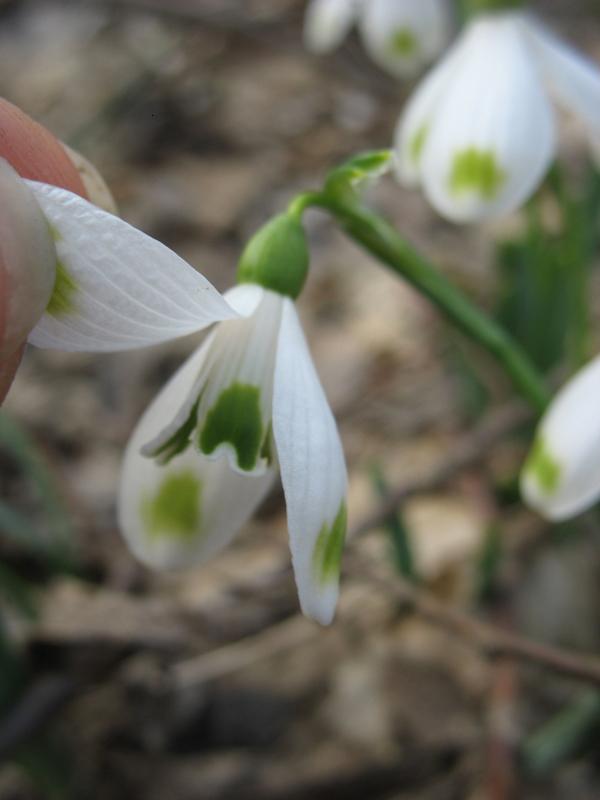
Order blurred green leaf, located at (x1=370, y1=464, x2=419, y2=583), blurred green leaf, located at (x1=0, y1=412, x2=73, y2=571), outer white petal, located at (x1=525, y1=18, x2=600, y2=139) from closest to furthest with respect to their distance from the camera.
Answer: outer white petal, located at (x1=525, y1=18, x2=600, y2=139) < blurred green leaf, located at (x1=370, y1=464, x2=419, y2=583) < blurred green leaf, located at (x1=0, y1=412, x2=73, y2=571)

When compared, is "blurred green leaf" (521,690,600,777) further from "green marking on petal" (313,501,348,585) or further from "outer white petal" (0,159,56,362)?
"outer white petal" (0,159,56,362)

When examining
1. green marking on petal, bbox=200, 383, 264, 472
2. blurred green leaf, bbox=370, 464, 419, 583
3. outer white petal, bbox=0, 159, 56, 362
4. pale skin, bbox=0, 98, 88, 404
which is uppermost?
pale skin, bbox=0, 98, 88, 404

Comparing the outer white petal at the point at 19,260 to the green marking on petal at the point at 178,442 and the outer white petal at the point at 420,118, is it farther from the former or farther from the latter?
the outer white petal at the point at 420,118

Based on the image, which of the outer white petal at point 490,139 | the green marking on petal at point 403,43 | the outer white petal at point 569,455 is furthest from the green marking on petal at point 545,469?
the green marking on petal at point 403,43

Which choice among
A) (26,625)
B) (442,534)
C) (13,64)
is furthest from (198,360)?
(13,64)

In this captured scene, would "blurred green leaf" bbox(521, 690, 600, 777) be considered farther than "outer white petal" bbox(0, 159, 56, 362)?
Yes

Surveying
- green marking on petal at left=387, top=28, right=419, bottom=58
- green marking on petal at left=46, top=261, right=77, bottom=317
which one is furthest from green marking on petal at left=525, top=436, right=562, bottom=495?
green marking on petal at left=387, top=28, right=419, bottom=58

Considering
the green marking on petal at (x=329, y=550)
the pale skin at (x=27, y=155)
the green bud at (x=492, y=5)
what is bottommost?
the green marking on petal at (x=329, y=550)
